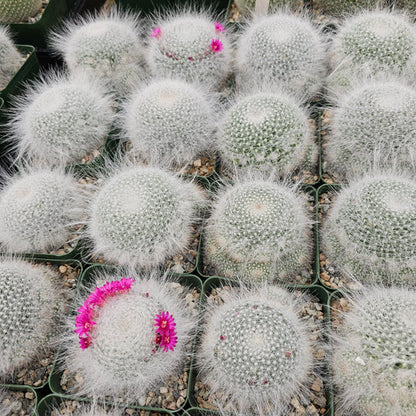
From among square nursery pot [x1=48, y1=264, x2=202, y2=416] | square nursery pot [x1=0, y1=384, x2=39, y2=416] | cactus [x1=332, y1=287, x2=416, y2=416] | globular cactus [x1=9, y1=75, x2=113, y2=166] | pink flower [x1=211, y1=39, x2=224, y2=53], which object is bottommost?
square nursery pot [x1=0, y1=384, x2=39, y2=416]

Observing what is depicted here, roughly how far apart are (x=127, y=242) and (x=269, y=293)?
2.19ft

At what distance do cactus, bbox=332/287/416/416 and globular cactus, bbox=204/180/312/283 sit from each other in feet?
1.20

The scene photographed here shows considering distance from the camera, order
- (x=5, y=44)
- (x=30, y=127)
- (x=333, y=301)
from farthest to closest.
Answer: (x=5, y=44), (x=30, y=127), (x=333, y=301)

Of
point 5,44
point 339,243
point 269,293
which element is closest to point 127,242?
point 269,293

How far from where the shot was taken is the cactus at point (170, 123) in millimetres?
2273

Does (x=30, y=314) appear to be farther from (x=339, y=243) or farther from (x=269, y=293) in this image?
(x=339, y=243)

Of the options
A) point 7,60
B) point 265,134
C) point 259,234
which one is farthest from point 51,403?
point 7,60

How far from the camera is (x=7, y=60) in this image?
9.87 ft

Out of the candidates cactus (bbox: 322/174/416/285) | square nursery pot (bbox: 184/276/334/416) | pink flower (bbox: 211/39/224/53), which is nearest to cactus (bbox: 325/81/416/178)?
cactus (bbox: 322/174/416/285)

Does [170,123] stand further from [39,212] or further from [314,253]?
[314,253]

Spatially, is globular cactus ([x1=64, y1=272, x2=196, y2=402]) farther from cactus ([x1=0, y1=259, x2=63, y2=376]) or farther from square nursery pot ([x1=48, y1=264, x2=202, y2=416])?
cactus ([x1=0, y1=259, x2=63, y2=376])

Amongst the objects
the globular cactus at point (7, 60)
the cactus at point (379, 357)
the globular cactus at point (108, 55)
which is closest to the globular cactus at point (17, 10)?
the globular cactus at point (7, 60)

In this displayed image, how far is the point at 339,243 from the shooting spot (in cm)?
198

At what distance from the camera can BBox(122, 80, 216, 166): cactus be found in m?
2.27
